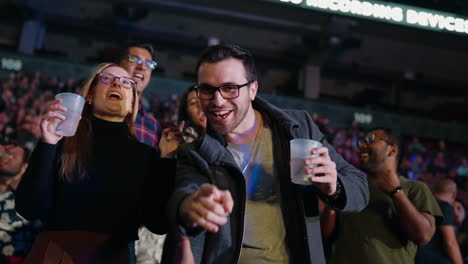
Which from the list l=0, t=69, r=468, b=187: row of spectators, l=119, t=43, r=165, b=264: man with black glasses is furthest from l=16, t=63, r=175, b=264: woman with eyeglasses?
l=0, t=69, r=468, b=187: row of spectators

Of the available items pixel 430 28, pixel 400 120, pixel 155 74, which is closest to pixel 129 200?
pixel 430 28

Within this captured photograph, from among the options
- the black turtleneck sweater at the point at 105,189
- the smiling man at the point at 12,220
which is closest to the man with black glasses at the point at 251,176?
the black turtleneck sweater at the point at 105,189

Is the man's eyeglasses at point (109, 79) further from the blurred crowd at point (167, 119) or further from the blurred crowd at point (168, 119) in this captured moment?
the blurred crowd at point (167, 119)

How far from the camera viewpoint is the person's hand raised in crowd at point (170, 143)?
5.10ft

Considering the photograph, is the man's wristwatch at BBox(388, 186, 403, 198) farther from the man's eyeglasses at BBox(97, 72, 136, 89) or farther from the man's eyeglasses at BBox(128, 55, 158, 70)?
the man's eyeglasses at BBox(128, 55, 158, 70)

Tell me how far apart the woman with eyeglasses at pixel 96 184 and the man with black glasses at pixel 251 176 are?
9.0 inches

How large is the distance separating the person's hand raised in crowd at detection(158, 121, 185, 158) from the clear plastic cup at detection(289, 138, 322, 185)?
510 mm

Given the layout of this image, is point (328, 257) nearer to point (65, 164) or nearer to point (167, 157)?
point (167, 157)

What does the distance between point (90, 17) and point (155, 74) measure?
2.54m

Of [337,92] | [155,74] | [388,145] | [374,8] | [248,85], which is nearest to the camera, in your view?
[248,85]

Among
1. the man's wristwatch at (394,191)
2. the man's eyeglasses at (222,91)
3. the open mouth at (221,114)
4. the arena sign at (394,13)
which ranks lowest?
the man's wristwatch at (394,191)

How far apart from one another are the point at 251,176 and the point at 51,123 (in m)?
0.66

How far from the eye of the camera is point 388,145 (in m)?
2.04

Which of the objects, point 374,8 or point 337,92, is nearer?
point 374,8
